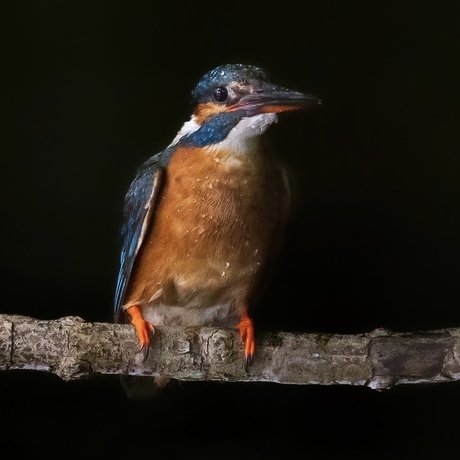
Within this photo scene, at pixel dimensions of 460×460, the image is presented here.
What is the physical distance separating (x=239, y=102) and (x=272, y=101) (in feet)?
0.15

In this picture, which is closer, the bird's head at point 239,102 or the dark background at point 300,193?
the bird's head at point 239,102

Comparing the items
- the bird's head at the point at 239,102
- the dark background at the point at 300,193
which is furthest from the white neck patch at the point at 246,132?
the dark background at the point at 300,193

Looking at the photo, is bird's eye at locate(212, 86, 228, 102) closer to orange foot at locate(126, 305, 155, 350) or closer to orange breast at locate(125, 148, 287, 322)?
orange breast at locate(125, 148, 287, 322)

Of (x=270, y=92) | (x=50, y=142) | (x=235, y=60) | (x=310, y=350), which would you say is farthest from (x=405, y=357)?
(x=50, y=142)

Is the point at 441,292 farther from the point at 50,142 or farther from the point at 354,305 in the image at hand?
the point at 50,142

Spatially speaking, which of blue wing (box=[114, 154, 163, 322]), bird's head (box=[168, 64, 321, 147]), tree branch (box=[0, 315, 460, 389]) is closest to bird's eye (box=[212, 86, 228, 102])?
bird's head (box=[168, 64, 321, 147])

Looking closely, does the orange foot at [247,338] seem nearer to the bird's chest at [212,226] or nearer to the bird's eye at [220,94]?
the bird's chest at [212,226]

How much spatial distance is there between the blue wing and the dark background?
0.11m

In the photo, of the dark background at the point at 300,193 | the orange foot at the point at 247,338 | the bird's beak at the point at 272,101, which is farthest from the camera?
the dark background at the point at 300,193

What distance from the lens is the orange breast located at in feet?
3.17

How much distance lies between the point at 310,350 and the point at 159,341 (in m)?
0.18

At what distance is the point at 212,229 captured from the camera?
968 mm

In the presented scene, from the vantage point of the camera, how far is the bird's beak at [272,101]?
2.88 feet

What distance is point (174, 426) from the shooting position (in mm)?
1154
